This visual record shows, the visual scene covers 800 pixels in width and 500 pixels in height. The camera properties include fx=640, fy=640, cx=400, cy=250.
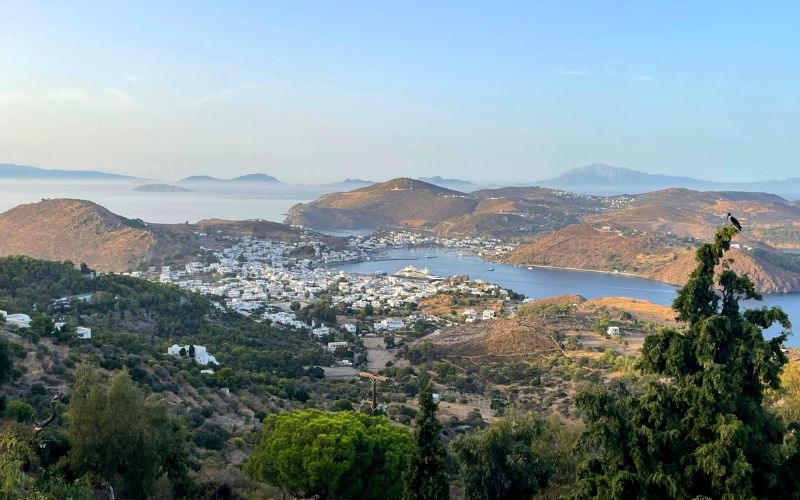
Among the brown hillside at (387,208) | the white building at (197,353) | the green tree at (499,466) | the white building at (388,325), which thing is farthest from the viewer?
the brown hillside at (387,208)

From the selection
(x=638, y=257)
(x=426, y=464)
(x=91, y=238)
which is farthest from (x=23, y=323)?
(x=638, y=257)

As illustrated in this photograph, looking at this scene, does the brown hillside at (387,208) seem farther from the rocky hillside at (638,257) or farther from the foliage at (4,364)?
the foliage at (4,364)

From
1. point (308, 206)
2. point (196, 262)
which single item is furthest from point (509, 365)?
point (308, 206)

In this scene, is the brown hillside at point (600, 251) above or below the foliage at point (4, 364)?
below

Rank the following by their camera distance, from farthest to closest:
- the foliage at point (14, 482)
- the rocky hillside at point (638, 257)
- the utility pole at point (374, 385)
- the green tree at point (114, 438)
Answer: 1. the rocky hillside at point (638, 257)
2. the utility pole at point (374, 385)
3. the green tree at point (114, 438)
4. the foliage at point (14, 482)

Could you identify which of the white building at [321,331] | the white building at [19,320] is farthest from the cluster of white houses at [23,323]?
the white building at [321,331]

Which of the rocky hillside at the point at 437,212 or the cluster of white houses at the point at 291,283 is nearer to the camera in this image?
the cluster of white houses at the point at 291,283

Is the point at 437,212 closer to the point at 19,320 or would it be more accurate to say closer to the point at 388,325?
the point at 388,325

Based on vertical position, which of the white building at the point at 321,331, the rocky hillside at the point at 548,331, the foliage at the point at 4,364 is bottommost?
the white building at the point at 321,331
